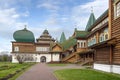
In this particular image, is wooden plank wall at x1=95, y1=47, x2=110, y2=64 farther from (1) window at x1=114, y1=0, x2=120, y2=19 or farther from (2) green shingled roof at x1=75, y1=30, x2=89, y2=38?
(2) green shingled roof at x1=75, y1=30, x2=89, y2=38

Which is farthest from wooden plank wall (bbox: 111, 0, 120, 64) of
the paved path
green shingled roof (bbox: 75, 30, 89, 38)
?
green shingled roof (bbox: 75, 30, 89, 38)

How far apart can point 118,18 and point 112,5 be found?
2.38 metres

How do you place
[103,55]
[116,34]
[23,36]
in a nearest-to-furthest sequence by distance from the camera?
1. [116,34]
2. [103,55]
3. [23,36]

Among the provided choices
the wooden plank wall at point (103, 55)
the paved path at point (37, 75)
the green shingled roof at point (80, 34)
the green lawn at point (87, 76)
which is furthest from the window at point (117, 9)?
the green shingled roof at point (80, 34)

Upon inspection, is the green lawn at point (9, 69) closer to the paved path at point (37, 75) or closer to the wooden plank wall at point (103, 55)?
the paved path at point (37, 75)

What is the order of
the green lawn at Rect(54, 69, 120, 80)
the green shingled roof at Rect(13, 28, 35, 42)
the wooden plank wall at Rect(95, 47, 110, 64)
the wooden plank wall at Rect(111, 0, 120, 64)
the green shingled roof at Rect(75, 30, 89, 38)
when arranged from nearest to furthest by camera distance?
the green lawn at Rect(54, 69, 120, 80), the wooden plank wall at Rect(111, 0, 120, 64), the wooden plank wall at Rect(95, 47, 110, 64), the green shingled roof at Rect(75, 30, 89, 38), the green shingled roof at Rect(13, 28, 35, 42)

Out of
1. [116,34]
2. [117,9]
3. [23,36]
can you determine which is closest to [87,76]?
[116,34]

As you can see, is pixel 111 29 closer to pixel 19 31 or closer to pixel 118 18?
pixel 118 18

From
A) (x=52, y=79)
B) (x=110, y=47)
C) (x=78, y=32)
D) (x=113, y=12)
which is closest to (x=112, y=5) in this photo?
(x=113, y=12)

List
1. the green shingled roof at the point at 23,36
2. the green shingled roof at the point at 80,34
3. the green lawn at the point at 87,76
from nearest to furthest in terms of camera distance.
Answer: the green lawn at the point at 87,76 < the green shingled roof at the point at 80,34 < the green shingled roof at the point at 23,36

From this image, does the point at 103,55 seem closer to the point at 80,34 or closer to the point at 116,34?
the point at 116,34

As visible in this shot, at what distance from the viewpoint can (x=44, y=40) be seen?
73.9 m

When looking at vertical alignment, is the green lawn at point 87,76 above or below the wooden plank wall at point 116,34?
below

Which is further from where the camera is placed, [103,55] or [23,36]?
[23,36]
